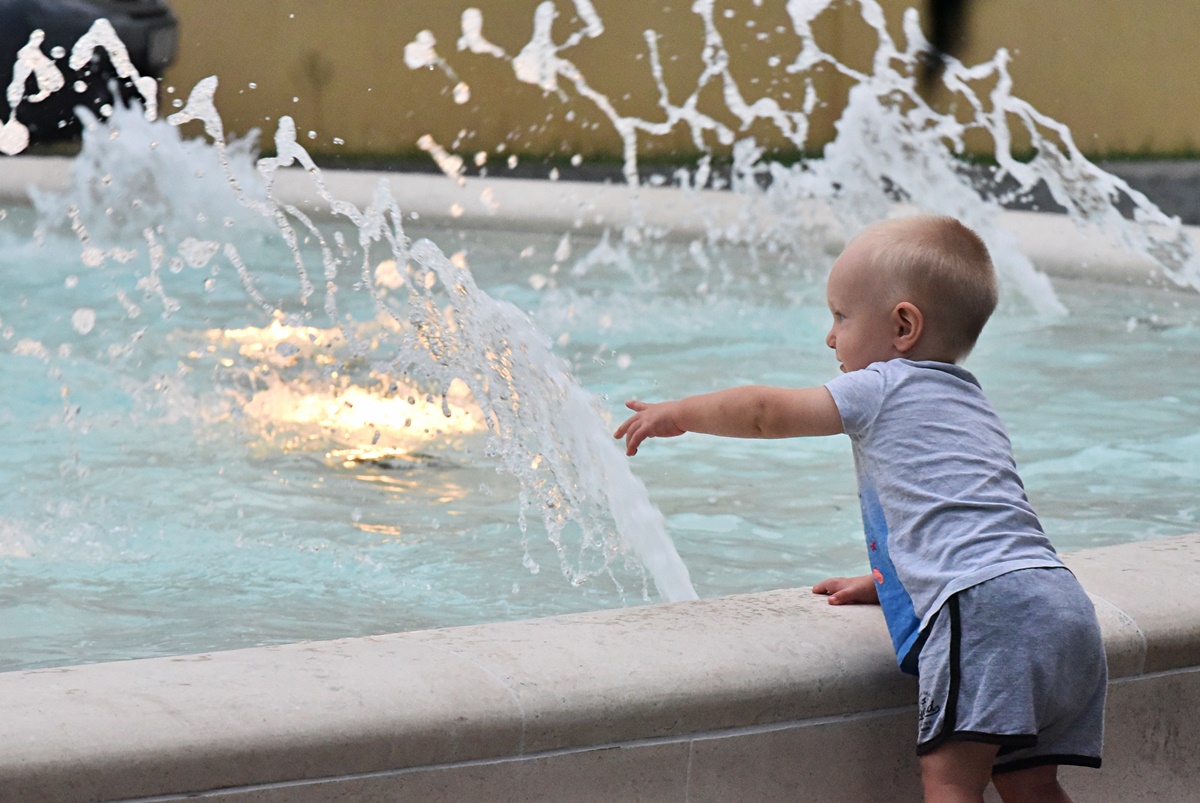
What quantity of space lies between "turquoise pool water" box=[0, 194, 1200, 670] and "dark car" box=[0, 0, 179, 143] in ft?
15.1

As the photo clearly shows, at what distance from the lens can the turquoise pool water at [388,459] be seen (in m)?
2.49

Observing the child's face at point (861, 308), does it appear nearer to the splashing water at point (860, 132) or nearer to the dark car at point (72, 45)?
the splashing water at point (860, 132)

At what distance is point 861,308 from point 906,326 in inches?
2.2

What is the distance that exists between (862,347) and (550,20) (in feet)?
36.3

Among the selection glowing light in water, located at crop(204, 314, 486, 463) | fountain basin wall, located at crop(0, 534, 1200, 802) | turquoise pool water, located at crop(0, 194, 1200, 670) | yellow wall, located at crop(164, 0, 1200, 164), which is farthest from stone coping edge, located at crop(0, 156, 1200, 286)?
fountain basin wall, located at crop(0, 534, 1200, 802)

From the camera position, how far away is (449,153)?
1167cm

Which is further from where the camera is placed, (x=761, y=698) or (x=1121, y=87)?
(x=1121, y=87)

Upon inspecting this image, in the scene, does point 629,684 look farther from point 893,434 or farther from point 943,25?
point 943,25

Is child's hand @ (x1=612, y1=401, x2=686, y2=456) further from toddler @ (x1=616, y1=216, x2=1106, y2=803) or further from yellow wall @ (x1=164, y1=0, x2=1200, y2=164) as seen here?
yellow wall @ (x1=164, y1=0, x2=1200, y2=164)

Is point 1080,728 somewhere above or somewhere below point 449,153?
above

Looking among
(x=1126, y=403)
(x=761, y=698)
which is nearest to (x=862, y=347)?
(x=761, y=698)

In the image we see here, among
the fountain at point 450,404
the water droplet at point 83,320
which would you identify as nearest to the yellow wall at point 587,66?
the fountain at point 450,404

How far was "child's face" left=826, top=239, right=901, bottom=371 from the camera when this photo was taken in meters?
1.71

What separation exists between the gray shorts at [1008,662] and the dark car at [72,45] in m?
9.90
